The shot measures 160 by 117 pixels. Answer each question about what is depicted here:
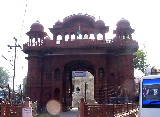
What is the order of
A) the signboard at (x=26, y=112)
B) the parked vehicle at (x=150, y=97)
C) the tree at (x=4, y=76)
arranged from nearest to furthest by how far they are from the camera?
1. the parked vehicle at (x=150, y=97)
2. the signboard at (x=26, y=112)
3. the tree at (x=4, y=76)

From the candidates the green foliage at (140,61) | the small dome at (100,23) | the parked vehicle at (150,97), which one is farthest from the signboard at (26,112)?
the green foliage at (140,61)

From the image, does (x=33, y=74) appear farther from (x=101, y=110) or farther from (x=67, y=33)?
(x=101, y=110)

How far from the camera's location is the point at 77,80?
177 feet

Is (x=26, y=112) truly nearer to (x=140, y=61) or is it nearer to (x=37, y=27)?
(x=37, y=27)

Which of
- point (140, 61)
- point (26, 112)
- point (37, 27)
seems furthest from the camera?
point (140, 61)

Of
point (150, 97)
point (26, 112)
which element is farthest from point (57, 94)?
point (150, 97)

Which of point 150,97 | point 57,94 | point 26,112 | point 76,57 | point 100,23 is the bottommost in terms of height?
point 26,112

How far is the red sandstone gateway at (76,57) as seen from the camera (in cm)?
2684

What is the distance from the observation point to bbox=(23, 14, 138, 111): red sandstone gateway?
26844 millimetres

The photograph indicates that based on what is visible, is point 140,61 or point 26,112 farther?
point 140,61

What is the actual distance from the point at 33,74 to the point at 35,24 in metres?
5.81

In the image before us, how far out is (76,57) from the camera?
1085 inches

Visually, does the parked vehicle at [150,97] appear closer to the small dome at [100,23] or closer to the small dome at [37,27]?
the small dome at [100,23]

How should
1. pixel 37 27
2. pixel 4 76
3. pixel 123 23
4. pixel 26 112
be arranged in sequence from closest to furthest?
pixel 26 112 < pixel 123 23 < pixel 37 27 < pixel 4 76
